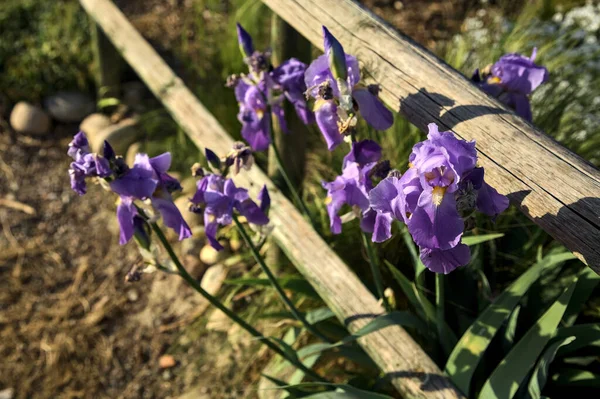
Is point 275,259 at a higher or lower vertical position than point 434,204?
higher

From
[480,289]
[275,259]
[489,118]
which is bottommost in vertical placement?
[480,289]

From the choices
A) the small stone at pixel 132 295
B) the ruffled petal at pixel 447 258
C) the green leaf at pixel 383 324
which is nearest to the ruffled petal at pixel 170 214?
the green leaf at pixel 383 324

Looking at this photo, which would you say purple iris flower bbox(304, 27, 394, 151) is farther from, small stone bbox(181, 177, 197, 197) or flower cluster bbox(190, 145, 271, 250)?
small stone bbox(181, 177, 197, 197)

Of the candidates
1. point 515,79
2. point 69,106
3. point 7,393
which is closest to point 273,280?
point 515,79

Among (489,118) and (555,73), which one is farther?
(555,73)

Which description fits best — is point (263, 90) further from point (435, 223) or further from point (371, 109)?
point (435, 223)

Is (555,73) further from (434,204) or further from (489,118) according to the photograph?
(434,204)

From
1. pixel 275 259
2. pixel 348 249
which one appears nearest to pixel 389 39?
pixel 348 249
